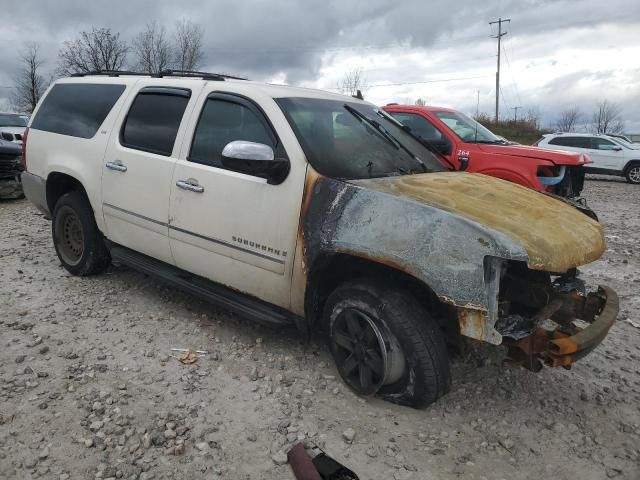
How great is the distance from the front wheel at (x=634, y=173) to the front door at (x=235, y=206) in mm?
16654

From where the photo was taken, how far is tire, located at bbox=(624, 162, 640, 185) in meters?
16.5

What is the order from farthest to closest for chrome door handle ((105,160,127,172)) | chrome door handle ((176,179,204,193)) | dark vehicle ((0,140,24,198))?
dark vehicle ((0,140,24,198))
chrome door handle ((105,160,127,172))
chrome door handle ((176,179,204,193))

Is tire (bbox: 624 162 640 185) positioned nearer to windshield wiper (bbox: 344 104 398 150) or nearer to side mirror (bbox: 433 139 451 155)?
side mirror (bbox: 433 139 451 155)

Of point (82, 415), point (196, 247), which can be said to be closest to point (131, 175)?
point (196, 247)

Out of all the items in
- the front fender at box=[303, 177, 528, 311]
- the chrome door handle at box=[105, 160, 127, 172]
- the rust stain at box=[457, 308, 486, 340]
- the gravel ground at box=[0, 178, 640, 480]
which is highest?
the chrome door handle at box=[105, 160, 127, 172]

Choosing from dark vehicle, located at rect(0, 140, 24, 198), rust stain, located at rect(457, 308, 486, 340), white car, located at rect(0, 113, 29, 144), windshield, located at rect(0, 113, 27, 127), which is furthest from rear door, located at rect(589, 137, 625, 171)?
windshield, located at rect(0, 113, 27, 127)

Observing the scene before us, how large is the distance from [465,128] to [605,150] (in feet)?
37.3

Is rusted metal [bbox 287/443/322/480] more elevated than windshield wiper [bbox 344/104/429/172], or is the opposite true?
windshield wiper [bbox 344/104/429/172]

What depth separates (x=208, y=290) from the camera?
3719mm

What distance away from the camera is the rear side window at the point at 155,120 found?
386cm

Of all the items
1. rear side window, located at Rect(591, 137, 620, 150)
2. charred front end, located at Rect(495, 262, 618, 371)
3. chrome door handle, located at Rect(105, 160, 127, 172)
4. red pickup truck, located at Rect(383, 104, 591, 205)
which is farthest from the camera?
rear side window, located at Rect(591, 137, 620, 150)

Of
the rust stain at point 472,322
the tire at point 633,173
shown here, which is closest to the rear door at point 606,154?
the tire at point 633,173

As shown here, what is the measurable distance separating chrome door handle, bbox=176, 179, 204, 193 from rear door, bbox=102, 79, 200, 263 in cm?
14

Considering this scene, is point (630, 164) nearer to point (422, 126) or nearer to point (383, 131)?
point (422, 126)
